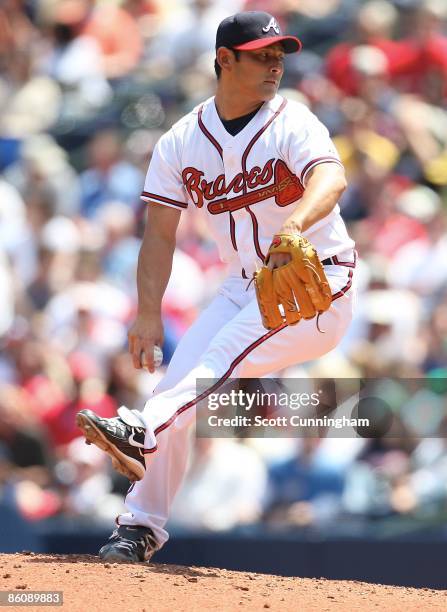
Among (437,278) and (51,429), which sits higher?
(437,278)

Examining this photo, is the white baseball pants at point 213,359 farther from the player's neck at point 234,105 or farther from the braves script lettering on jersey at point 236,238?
the player's neck at point 234,105

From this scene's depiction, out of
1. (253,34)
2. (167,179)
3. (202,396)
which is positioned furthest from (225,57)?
(202,396)

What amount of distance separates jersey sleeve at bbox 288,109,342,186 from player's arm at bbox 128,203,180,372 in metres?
0.61

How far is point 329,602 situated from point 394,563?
185 centimetres

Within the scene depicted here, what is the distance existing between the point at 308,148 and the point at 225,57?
0.53m

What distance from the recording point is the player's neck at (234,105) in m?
4.73

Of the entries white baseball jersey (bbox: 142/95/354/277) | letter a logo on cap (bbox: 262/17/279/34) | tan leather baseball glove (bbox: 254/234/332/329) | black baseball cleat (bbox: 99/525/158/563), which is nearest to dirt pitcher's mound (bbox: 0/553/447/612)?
black baseball cleat (bbox: 99/525/158/563)

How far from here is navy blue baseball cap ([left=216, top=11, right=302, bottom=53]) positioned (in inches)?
180

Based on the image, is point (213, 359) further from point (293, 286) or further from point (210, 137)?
point (210, 137)

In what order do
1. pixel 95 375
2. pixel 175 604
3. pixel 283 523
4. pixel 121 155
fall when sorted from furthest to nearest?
pixel 121 155
pixel 95 375
pixel 283 523
pixel 175 604

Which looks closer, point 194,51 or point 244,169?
point 244,169

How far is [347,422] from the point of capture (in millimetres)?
6902

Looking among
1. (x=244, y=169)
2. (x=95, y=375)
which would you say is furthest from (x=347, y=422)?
(x=244, y=169)

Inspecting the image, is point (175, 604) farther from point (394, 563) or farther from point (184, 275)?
point (184, 275)
